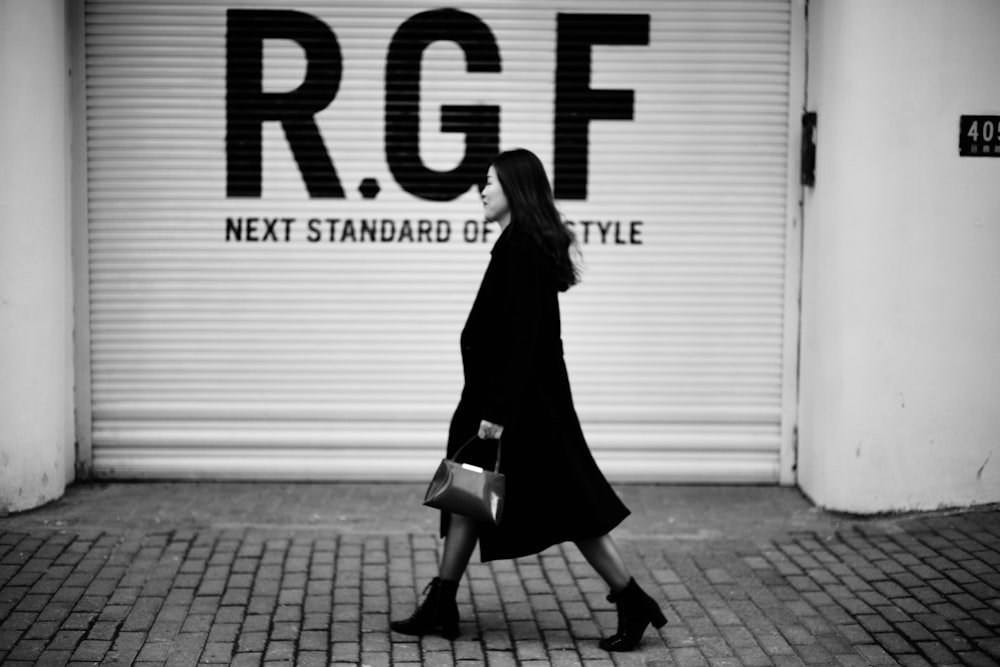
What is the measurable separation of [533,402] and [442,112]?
2.97 m

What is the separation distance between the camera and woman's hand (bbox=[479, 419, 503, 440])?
4.96m

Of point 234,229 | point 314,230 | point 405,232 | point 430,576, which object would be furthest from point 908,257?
point 234,229

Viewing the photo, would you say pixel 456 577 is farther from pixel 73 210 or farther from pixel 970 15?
pixel 970 15

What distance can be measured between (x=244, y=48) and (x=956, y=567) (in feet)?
15.7

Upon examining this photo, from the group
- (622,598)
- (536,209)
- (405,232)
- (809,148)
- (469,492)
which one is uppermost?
(809,148)

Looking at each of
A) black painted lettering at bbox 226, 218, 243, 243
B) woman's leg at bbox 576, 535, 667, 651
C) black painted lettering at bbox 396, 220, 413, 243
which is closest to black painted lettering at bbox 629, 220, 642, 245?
black painted lettering at bbox 396, 220, 413, 243

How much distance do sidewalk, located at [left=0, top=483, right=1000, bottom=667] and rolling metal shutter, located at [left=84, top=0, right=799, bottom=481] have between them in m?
0.41

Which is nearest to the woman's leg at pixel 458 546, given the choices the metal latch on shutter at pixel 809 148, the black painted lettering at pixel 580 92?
the black painted lettering at pixel 580 92

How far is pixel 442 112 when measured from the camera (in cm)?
762

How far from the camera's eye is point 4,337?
699cm

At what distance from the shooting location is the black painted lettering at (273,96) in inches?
298

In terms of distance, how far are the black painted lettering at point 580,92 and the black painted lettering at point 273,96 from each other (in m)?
1.31

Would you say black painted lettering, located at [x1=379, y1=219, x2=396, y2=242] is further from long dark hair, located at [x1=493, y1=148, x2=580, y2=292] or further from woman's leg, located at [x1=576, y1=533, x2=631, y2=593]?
woman's leg, located at [x1=576, y1=533, x2=631, y2=593]

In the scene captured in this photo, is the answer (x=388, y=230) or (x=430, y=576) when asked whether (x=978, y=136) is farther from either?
(x=430, y=576)
